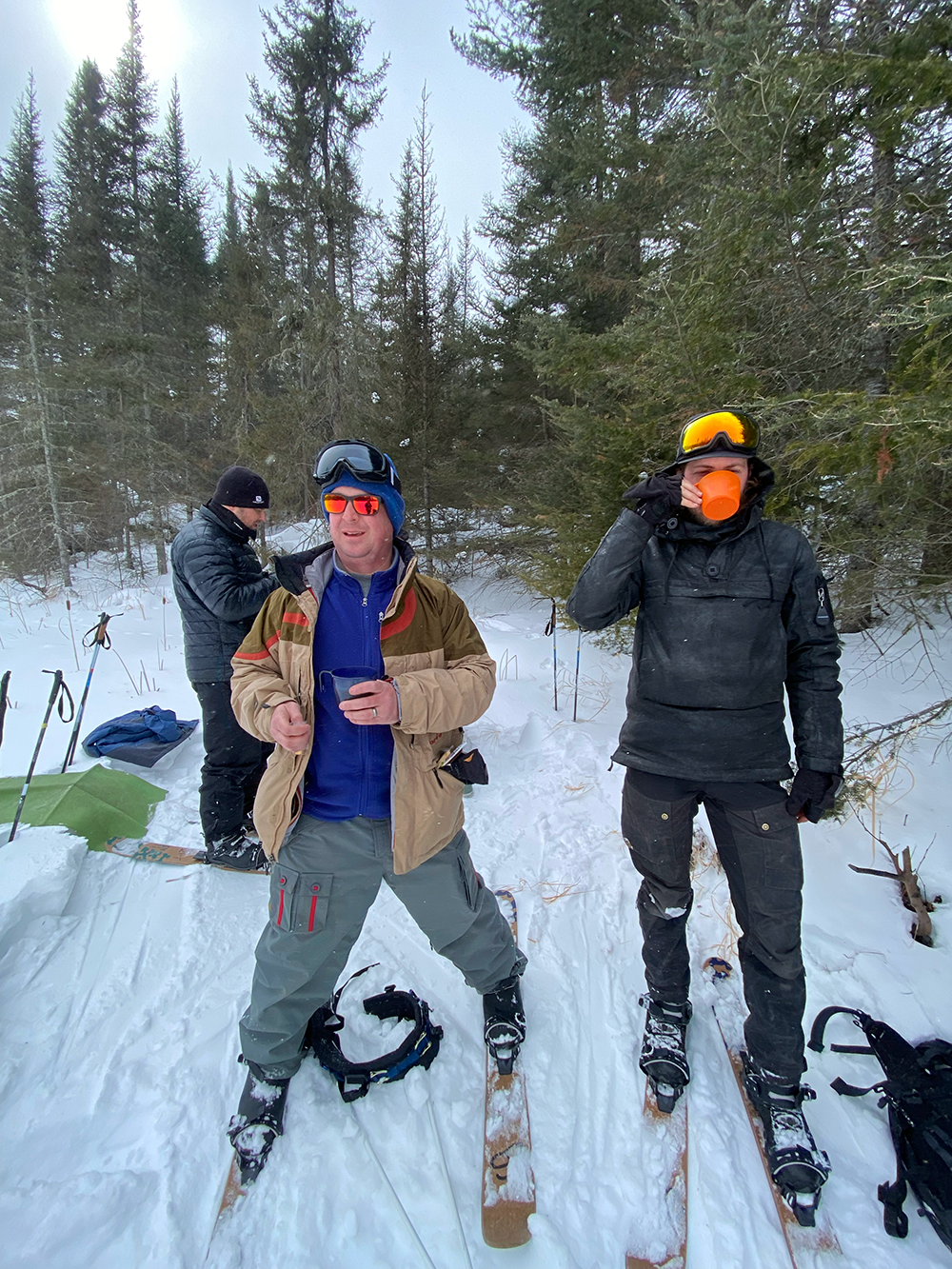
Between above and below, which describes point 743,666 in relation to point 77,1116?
above

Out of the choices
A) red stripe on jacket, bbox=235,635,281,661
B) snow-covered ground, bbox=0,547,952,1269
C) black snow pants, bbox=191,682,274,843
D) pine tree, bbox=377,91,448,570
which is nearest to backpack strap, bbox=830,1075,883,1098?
snow-covered ground, bbox=0,547,952,1269

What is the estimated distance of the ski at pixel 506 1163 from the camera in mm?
1585

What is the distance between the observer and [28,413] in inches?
516

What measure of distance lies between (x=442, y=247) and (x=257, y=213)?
3.93 m

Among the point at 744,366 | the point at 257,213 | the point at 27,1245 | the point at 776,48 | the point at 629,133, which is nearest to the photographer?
the point at 27,1245

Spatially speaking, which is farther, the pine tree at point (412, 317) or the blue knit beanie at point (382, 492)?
the pine tree at point (412, 317)

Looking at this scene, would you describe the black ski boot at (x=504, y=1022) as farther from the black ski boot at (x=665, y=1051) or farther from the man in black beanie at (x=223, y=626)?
the man in black beanie at (x=223, y=626)

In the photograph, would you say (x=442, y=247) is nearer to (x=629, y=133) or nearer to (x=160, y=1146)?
(x=629, y=133)

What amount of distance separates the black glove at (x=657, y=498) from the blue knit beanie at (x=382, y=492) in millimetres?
844

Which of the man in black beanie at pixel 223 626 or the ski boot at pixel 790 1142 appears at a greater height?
the man in black beanie at pixel 223 626

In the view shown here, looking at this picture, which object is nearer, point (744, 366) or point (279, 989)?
point (279, 989)

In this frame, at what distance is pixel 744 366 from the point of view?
4094mm

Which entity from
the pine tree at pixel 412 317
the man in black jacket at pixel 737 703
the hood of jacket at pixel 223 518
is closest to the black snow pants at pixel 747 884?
the man in black jacket at pixel 737 703

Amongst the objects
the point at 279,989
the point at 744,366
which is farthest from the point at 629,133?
the point at 279,989
